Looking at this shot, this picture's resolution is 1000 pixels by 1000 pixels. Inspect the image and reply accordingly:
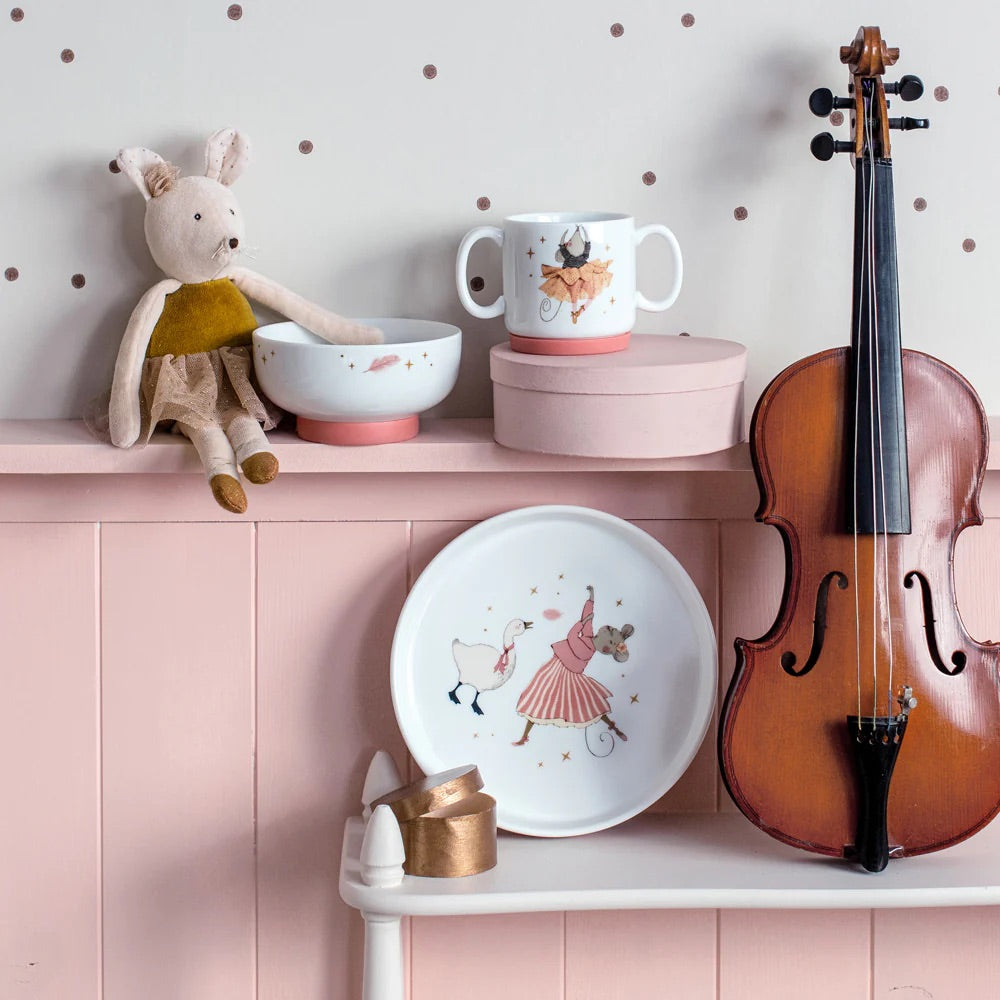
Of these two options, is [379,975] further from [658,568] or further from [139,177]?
[139,177]

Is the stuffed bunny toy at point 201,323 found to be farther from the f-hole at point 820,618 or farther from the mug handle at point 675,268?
the f-hole at point 820,618

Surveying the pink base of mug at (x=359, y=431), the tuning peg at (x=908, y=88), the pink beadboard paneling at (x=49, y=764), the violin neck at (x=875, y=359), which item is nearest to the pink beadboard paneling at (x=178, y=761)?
the pink beadboard paneling at (x=49, y=764)

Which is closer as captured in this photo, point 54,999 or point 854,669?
point 854,669

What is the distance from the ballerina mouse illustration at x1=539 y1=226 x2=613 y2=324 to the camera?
84cm

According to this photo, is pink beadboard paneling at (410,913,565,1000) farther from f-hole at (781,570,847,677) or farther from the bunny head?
the bunny head

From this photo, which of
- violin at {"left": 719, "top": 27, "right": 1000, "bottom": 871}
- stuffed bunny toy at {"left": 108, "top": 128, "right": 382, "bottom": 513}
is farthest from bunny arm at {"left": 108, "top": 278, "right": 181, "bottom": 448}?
violin at {"left": 719, "top": 27, "right": 1000, "bottom": 871}

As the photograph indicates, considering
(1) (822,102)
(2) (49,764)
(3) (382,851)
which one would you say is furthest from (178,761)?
(1) (822,102)

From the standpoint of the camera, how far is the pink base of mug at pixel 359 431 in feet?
2.84

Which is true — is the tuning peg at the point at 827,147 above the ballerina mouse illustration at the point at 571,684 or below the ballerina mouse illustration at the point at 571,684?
above

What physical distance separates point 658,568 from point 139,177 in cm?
48

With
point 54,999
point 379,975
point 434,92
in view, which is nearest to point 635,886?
point 379,975

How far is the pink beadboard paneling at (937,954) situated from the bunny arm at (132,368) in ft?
2.28

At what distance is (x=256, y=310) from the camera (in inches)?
37.1

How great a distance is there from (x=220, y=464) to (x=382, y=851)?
0.93 feet
